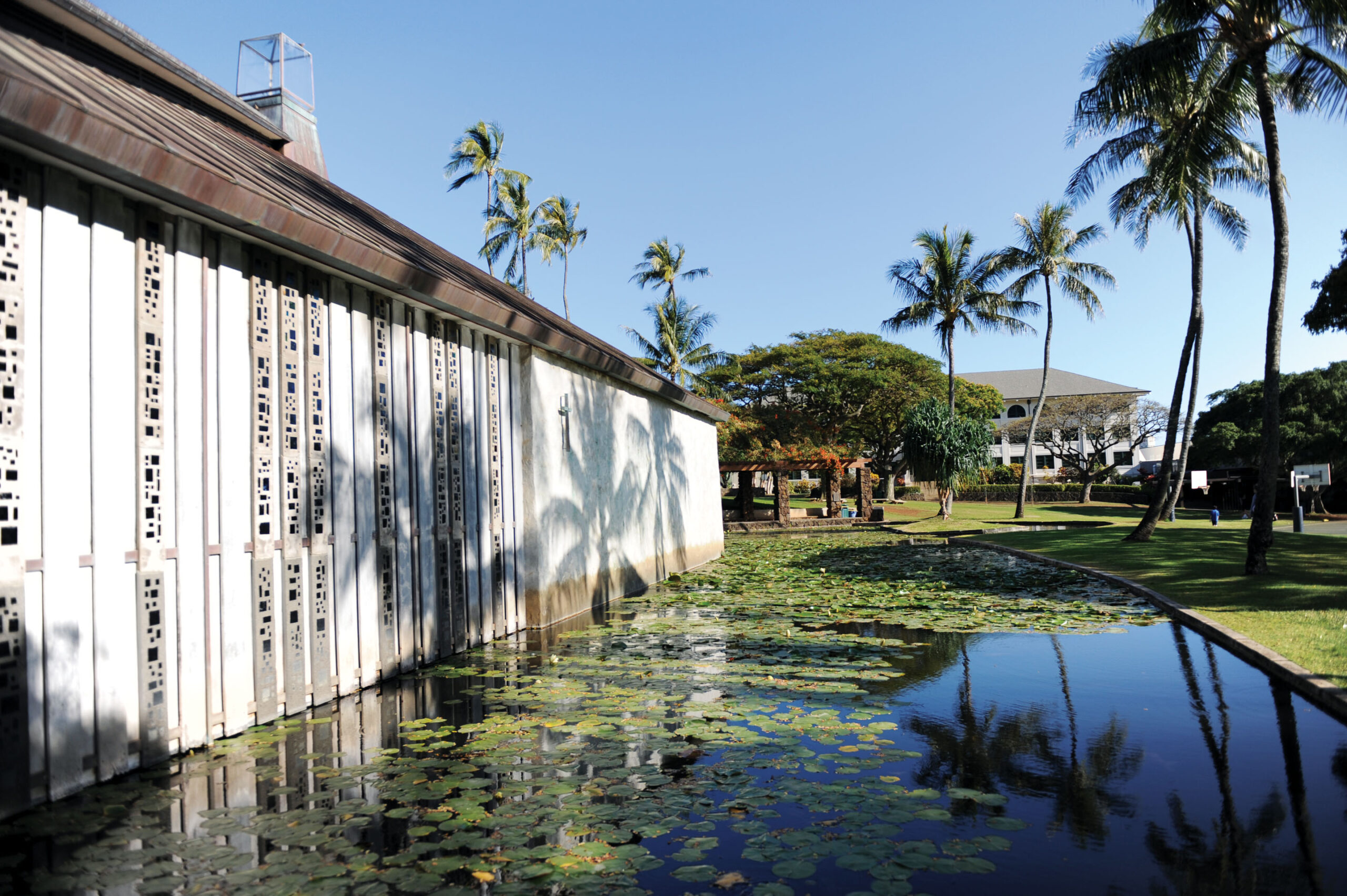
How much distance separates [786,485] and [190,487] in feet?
96.2

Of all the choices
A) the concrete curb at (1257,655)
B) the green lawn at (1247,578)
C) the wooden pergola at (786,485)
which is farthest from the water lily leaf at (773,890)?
the wooden pergola at (786,485)

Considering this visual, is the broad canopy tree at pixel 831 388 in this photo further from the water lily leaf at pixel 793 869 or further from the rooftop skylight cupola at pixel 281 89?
the water lily leaf at pixel 793 869

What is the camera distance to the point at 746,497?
34562 millimetres

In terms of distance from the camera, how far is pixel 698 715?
5.30 meters

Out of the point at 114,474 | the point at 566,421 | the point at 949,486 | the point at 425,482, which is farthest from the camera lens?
the point at 949,486

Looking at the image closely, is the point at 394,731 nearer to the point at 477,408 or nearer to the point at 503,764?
the point at 503,764

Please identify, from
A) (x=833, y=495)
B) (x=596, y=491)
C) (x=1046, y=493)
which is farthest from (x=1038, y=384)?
(x=596, y=491)

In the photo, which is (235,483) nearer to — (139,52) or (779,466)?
(139,52)

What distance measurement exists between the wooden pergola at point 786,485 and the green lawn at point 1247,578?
12056mm

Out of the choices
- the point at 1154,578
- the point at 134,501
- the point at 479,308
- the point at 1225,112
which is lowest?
the point at 1154,578

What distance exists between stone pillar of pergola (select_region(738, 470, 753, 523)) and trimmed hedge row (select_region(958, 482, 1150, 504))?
19.4 meters

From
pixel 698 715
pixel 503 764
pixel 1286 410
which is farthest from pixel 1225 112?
pixel 1286 410

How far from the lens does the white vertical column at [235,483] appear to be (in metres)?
4.86

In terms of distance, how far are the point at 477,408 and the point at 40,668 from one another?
4.67 meters
